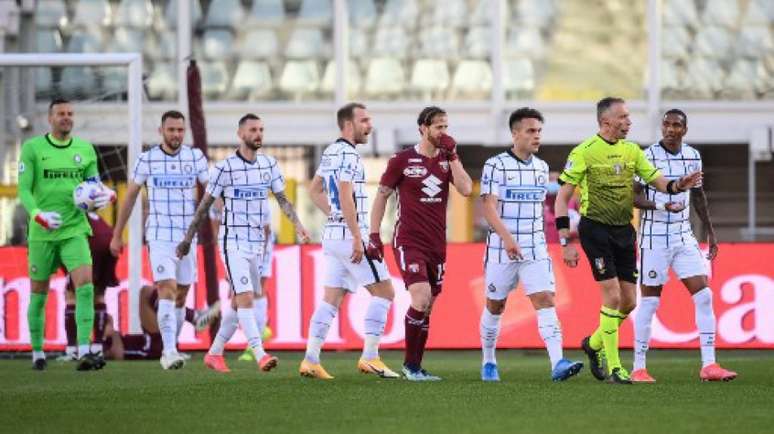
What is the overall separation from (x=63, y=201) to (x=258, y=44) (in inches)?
566

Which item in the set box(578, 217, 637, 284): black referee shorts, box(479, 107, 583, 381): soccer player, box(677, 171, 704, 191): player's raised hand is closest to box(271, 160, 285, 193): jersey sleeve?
box(479, 107, 583, 381): soccer player

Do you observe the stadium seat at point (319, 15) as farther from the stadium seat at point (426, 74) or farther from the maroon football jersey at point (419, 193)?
the maroon football jersey at point (419, 193)

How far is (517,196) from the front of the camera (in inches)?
609

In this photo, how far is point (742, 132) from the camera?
31094 mm

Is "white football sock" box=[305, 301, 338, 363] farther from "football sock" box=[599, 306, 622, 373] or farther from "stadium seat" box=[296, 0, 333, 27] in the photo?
"stadium seat" box=[296, 0, 333, 27]

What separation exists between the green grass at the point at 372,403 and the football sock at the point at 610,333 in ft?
0.79

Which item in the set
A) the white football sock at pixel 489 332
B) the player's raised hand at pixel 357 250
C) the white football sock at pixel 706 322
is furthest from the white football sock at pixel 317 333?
the white football sock at pixel 706 322

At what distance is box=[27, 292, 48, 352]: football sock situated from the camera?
18.4 meters

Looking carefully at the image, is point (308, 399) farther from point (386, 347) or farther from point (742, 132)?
point (742, 132)

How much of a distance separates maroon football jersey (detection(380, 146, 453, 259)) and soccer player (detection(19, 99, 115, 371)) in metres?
3.22

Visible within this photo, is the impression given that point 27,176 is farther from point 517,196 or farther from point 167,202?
point 517,196

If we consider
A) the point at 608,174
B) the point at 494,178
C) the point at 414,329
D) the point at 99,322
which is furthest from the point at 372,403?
the point at 99,322

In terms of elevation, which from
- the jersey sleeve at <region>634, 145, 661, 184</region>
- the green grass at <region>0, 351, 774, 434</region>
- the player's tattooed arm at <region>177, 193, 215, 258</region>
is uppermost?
the jersey sleeve at <region>634, 145, 661, 184</region>

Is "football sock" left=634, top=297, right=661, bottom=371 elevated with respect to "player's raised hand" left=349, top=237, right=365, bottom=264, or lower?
lower
